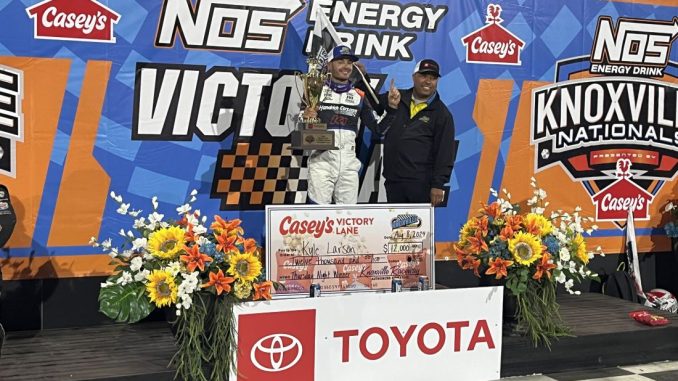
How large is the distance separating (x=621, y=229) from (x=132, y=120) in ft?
12.9

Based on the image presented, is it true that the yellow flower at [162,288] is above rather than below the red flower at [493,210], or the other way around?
below

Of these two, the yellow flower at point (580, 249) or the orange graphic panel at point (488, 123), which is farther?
the orange graphic panel at point (488, 123)

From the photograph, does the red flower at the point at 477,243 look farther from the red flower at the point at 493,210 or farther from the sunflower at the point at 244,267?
the sunflower at the point at 244,267

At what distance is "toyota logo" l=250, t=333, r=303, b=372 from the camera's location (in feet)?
11.9

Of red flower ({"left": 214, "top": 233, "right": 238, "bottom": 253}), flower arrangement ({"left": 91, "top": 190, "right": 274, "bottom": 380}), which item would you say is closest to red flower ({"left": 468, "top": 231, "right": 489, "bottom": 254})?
flower arrangement ({"left": 91, "top": 190, "right": 274, "bottom": 380})

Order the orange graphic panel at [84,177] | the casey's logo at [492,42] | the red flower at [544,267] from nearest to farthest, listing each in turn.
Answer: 1. the red flower at [544,267]
2. the orange graphic panel at [84,177]
3. the casey's logo at [492,42]

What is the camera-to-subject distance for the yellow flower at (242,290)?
3553 mm

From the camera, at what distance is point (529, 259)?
4242 millimetres

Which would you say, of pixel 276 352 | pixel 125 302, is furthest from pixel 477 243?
pixel 125 302

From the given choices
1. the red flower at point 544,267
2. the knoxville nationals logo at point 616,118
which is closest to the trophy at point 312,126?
the red flower at point 544,267

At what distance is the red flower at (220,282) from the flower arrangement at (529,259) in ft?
5.14

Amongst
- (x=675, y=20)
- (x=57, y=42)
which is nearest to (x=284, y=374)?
(x=57, y=42)

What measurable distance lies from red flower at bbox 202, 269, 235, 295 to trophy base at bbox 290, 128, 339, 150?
134 centimetres

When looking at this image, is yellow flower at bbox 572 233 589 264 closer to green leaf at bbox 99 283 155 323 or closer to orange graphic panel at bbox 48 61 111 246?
green leaf at bbox 99 283 155 323
